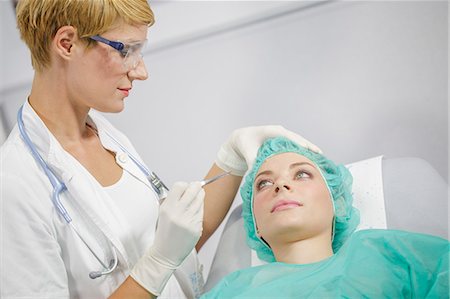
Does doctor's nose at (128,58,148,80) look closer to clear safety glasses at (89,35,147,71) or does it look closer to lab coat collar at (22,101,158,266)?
clear safety glasses at (89,35,147,71)

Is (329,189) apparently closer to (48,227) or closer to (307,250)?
(307,250)

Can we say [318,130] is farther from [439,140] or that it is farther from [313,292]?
[313,292]

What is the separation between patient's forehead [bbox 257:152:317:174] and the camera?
63.9 inches

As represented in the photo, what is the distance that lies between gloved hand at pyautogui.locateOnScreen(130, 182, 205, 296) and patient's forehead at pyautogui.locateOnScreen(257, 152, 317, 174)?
0.25m

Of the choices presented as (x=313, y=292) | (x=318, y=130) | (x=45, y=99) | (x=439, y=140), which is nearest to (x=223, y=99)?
(x=318, y=130)

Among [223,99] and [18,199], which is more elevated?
[18,199]

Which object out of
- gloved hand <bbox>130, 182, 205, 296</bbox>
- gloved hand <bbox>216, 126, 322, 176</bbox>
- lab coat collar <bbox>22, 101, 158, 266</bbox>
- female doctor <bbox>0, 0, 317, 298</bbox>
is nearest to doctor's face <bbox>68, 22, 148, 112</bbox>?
female doctor <bbox>0, 0, 317, 298</bbox>

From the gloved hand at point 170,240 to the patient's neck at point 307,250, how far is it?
0.25m

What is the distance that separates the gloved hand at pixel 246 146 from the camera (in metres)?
1.72

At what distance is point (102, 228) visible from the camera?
1.42 m

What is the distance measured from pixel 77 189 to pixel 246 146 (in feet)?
1.66

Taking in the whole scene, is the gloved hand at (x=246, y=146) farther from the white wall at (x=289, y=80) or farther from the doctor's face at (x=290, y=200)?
the white wall at (x=289, y=80)

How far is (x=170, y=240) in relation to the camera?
4.59ft

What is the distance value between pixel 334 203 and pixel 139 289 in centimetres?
55
